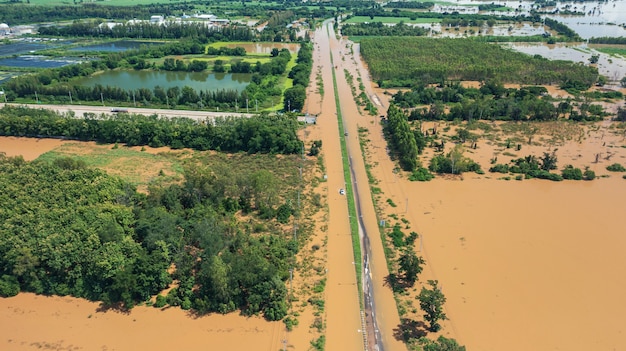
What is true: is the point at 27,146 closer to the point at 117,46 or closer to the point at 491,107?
the point at 491,107

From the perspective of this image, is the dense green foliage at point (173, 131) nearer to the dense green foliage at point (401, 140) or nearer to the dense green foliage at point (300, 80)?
the dense green foliage at point (300, 80)

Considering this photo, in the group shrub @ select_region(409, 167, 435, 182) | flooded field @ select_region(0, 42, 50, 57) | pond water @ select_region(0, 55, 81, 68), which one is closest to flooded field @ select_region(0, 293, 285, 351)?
shrub @ select_region(409, 167, 435, 182)

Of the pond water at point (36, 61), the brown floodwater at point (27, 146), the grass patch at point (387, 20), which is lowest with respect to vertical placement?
the brown floodwater at point (27, 146)

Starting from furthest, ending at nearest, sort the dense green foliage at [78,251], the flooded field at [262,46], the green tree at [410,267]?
the flooded field at [262,46], the green tree at [410,267], the dense green foliage at [78,251]

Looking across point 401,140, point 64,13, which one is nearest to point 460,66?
point 401,140

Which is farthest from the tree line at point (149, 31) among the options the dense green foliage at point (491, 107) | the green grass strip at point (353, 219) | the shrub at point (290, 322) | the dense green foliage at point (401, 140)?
the shrub at point (290, 322)
